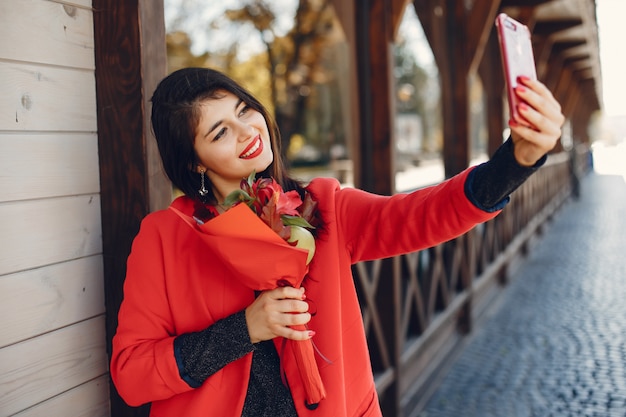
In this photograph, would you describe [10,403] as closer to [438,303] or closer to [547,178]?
[438,303]

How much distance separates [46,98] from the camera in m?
1.84

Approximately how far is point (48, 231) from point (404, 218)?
100 cm

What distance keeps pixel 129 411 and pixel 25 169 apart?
0.80 meters

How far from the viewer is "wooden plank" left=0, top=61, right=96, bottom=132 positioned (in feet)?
5.66

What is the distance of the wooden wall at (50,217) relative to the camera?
1729 mm

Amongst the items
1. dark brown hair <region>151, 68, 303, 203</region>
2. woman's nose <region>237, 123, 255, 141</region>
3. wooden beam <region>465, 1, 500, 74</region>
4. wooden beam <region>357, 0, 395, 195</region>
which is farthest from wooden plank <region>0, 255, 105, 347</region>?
wooden beam <region>465, 1, 500, 74</region>

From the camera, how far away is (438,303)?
518cm

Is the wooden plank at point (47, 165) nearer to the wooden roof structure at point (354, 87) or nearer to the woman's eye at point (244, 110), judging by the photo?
the wooden roof structure at point (354, 87)

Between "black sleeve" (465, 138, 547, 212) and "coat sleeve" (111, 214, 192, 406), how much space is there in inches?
30.4

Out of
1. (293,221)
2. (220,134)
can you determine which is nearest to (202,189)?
(220,134)

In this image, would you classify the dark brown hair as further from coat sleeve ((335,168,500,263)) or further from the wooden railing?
the wooden railing

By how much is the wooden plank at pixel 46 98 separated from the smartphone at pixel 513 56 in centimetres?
122

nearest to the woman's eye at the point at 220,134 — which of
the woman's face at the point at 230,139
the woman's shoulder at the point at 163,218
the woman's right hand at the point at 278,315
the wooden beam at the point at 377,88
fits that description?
the woman's face at the point at 230,139

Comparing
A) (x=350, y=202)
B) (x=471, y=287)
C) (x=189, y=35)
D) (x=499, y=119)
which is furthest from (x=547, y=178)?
(x=350, y=202)
